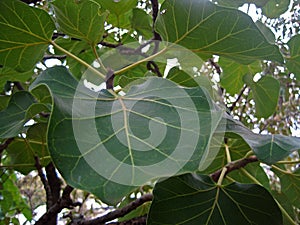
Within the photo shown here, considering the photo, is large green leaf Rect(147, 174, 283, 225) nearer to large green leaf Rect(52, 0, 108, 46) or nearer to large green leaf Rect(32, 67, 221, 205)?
large green leaf Rect(32, 67, 221, 205)

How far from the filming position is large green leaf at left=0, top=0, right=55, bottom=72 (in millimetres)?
602

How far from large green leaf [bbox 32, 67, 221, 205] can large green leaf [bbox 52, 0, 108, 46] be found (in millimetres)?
98

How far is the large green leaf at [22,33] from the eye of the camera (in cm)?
60

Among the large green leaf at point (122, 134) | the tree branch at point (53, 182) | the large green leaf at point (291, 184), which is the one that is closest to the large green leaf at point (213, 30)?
the large green leaf at point (122, 134)

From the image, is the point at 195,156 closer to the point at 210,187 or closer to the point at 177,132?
the point at 177,132

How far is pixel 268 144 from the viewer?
21.5 inches

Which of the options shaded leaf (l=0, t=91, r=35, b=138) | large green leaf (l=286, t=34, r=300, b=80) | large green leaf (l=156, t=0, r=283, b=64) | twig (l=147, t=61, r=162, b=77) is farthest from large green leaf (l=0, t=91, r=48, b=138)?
large green leaf (l=286, t=34, r=300, b=80)

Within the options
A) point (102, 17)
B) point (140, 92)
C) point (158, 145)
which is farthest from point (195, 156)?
point (102, 17)

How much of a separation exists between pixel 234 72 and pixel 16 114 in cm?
62

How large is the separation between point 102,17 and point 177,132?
0.23 meters

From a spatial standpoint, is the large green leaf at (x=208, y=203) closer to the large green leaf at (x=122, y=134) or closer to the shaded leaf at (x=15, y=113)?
the large green leaf at (x=122, y=134)

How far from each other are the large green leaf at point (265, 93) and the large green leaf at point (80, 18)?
407mm

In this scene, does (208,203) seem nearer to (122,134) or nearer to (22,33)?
(122,134)

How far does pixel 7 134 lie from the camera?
0.59 metres
